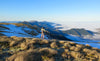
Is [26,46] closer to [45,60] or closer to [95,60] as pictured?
[45,60]

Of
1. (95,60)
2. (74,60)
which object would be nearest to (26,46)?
(74,60)

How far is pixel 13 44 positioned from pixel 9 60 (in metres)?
6.04

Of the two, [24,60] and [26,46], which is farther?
[26,46]

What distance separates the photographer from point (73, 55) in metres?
8.41

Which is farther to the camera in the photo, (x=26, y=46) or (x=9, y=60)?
(x=26, y=46)

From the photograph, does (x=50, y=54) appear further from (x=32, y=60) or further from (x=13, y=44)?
(x=13, y=44)

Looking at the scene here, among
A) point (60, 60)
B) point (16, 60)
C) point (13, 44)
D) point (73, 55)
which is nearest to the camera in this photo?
point (16, 60)

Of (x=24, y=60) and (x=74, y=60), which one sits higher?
(x=24, y=60)

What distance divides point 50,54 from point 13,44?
5967 millimetres

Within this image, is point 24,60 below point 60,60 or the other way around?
the other way around

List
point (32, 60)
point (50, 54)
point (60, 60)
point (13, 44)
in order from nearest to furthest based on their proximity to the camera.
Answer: point (32, 60) → point (60, 60) → point (50, 54) → point (13, 44)

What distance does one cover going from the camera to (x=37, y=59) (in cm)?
649

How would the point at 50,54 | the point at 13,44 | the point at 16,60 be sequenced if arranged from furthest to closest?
the point at 13,44 → the point at 50,54 → the point at 16,60

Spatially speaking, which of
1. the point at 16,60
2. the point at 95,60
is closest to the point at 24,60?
the point at 16,60
